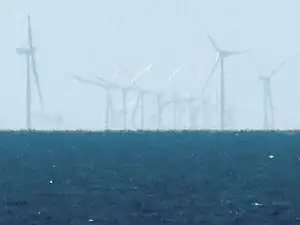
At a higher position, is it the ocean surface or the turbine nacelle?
the turbine nacelle

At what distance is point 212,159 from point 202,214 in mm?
43698

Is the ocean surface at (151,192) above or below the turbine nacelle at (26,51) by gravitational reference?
below

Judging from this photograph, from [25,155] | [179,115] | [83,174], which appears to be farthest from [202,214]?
[179,115]

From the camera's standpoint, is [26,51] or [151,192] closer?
[151,192]

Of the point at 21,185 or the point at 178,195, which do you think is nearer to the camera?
the point at 178,195

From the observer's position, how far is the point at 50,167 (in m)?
75.4

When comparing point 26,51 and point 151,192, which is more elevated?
point 26,51

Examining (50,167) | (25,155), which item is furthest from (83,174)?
(25,155)

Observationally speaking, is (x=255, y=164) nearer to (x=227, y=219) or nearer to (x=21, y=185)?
(x=21, y=185)

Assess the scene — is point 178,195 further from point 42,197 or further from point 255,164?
point 255,164

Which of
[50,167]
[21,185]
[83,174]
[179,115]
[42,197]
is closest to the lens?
[42,197]

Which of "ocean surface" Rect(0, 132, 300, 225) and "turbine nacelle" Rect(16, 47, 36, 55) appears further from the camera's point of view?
"turbine nacelle" Rect(16, 47, 36, 55)

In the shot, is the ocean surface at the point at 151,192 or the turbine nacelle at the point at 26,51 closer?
the ocean surface at the point at 151,192

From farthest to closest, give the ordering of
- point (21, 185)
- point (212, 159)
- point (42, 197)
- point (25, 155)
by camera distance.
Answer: point (25, 155), point (212, 159), point (21, 185), point (42, 197)
